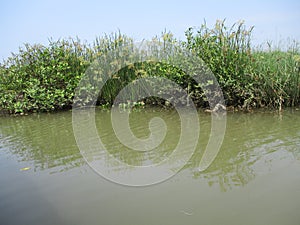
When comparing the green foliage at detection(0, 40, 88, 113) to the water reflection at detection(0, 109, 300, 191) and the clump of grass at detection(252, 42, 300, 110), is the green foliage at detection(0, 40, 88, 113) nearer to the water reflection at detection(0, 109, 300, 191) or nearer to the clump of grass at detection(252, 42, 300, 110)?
the water reflection at detection(0, 109, 300, 191)

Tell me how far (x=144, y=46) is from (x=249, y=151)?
4609 mm

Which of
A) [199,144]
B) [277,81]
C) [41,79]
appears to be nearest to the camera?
[199,144]

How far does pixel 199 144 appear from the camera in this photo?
386cm

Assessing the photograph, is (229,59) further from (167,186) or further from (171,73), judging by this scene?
(167,186)

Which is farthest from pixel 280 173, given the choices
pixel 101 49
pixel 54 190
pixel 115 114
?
pixel 101 49

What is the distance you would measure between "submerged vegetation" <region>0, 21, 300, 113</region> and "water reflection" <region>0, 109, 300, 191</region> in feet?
1.94

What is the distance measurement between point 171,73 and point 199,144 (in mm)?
2733

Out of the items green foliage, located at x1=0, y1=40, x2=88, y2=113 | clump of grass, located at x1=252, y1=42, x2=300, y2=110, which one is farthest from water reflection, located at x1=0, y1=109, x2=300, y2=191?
green foliage, located at x1=0, y1=40, x2=88, y2=113

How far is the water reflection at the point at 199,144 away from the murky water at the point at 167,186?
0.04 feet

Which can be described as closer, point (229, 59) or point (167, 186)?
point (167, 186)

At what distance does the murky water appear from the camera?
7.26ft

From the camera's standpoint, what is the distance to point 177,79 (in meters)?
6.26

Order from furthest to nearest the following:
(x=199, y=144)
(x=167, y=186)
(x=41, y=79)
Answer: (x=41, y=79), (x=199, y=144), (x=167, y=186)

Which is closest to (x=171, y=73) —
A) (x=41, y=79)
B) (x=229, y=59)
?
(x=229, y=59)
